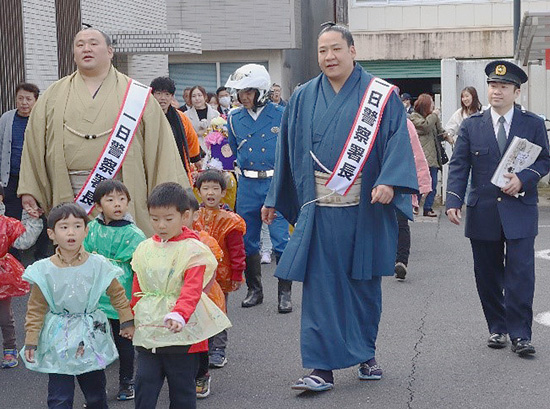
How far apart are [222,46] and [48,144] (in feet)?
56.5

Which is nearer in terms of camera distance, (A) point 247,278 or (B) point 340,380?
(B) point 340,380

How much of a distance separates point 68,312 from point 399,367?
2.31m

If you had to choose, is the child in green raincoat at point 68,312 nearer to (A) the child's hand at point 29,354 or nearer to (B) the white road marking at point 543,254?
(A) the child's hand at point 29,354

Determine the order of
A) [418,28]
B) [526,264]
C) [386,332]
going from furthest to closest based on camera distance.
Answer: [418,28] → [386,332] → [526,264]

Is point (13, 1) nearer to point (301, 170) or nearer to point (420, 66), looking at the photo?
point (301, 170)

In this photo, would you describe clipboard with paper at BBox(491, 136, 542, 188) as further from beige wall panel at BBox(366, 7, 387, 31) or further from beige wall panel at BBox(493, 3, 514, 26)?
beige wall panel at BBox(366, 7, 387, 31)

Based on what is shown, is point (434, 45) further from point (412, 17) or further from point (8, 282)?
point (8, 282)

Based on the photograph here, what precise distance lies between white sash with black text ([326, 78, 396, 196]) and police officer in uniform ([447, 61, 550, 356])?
1.07 metres

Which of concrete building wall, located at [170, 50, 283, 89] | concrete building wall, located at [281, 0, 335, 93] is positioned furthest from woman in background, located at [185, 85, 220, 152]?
concrete building wall, located at [281, 0, 335, 93]

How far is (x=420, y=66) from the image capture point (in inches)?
1047

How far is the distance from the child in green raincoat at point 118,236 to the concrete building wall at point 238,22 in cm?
1765

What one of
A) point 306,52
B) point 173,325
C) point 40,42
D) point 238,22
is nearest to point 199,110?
point 40,42

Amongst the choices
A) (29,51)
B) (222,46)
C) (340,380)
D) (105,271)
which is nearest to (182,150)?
(340,380)

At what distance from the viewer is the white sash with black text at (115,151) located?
6406 millimetres
